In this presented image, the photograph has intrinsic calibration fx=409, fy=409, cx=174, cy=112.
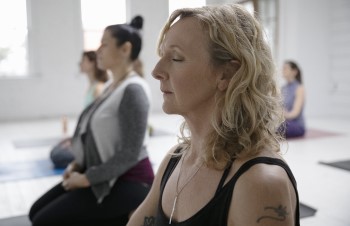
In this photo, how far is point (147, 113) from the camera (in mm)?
2021

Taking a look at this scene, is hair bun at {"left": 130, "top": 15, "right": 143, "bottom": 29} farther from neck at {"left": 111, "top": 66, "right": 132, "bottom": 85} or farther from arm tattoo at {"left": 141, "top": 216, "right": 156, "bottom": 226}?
arm tattoo at {"left": 141, "top": 216, "right": 156, "bottom": 226}

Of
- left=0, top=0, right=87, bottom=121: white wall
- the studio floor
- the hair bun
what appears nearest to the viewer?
the hair bun

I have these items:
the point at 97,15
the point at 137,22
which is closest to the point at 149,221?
the point at 137,22

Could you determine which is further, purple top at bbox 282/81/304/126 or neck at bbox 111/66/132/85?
purple top at bbox 282/81/304/126

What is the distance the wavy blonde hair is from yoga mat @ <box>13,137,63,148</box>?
4619 mm

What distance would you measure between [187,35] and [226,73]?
0.13 m

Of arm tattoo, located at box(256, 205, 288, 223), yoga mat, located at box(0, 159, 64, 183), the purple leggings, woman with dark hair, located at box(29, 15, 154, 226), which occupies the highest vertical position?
arm tattoo, located at box(256, 205, 288, 223)

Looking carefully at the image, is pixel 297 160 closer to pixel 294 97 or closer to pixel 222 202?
pixel 294 97

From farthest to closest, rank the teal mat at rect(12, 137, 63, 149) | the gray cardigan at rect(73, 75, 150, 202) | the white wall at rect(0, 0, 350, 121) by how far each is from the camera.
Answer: the white wall at rect(0, 0, 350, 121)
the teal mat at rect(12, 137, 63, 149)
the gray cardigan at rect(73, 75, 150, 202)

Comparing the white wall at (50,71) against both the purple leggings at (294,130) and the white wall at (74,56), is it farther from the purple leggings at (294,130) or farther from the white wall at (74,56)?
the purple leggings at (294,130)

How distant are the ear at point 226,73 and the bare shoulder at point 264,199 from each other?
23 centimetres

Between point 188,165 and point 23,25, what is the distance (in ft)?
24.8

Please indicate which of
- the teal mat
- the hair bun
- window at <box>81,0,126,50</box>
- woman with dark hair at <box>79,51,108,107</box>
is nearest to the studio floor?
the teal mat

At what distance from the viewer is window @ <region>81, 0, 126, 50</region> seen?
814 cm
